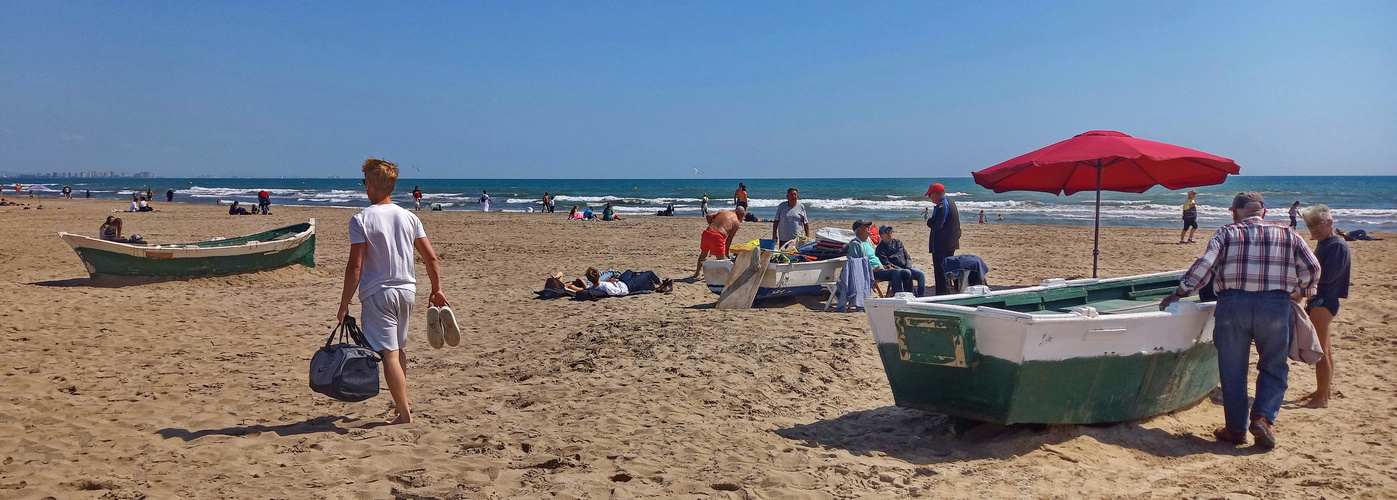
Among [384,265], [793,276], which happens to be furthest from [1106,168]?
[384,265]

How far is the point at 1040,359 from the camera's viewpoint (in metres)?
4.25

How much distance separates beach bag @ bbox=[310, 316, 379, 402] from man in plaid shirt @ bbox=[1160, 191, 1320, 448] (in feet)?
14.6

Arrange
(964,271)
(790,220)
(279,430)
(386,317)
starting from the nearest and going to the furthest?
(386,317) < (279,430) < (964,271) < (790,220)

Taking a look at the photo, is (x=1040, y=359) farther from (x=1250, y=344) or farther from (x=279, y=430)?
(x=279, y=430)

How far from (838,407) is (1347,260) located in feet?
10.8

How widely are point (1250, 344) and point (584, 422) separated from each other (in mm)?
3800

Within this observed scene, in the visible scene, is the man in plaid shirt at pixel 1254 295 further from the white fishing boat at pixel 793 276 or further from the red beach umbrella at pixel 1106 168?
the white fishing boat at pixel 793 276

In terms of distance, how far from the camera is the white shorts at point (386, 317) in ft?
14.4

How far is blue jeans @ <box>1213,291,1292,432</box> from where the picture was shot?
4.41 meters

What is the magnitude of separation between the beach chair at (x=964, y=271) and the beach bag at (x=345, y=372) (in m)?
5.64

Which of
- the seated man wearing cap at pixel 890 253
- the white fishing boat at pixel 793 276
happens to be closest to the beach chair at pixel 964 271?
the seated man wearing cap at pixel 890 253

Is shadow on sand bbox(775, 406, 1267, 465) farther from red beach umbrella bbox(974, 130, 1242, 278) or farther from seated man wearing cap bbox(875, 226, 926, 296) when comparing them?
seated man wearing cap bbox(875, 226, 926, 296)

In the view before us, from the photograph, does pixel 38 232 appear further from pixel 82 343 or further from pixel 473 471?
pixel 473 471

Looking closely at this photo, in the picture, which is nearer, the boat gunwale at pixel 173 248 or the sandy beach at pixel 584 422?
the sandy beach at pixel 584 422
